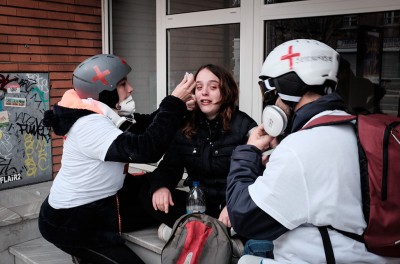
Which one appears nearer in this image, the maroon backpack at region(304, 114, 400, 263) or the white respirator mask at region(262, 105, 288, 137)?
the maroon backpack at region(304, 114, 400, 263)

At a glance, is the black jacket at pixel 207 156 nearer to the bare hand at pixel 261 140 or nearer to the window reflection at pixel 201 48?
the bare hand at pixel 261 140

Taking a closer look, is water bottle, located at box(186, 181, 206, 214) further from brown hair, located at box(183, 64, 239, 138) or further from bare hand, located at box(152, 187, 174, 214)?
brown hair, located at box(183, 64, 239, 138)

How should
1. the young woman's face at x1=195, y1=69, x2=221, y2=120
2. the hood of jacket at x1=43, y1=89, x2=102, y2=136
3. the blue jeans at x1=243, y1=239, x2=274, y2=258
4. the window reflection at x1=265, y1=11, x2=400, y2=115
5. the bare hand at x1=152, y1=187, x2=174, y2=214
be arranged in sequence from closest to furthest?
the blue jeans at x1=243, y1=239, x2=274, y2=258, the hood of jacket at x1=43, y1=89, x2=102, y2=136, the bare hand at x1=152, y1=187, x2=174, y2=214, the young woman's face at x1=195, y1=69, x2=221, y2=120, the window reflection at x1=265, y1=11, x2=400, y2=115

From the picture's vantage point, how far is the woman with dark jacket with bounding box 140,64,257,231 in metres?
3.18

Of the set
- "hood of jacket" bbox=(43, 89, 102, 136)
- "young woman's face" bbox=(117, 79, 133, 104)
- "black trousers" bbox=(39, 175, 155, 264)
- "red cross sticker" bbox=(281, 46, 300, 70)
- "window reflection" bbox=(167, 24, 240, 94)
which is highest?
"window reflection" bbox=(167, 24, 240, 94)

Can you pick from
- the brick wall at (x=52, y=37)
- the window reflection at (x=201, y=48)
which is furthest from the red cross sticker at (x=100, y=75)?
the brick wall at (x=52, y=37)

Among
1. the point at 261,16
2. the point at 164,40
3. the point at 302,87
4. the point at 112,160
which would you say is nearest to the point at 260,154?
the point at 302,87

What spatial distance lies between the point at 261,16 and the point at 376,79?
50.6 inches

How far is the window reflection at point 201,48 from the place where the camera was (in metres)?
4.63

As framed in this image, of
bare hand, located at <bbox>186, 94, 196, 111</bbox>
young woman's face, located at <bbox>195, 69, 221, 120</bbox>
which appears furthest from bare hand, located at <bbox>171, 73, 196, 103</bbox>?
young woman's face, located at <bbox>195, 69, 221, 120</bbox>

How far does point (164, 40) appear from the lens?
5258mm

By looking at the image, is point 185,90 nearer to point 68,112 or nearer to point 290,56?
point 68,112

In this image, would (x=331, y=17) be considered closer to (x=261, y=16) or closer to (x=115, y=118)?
(x=261, y=16)

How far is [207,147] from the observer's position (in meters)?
3.21
